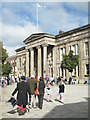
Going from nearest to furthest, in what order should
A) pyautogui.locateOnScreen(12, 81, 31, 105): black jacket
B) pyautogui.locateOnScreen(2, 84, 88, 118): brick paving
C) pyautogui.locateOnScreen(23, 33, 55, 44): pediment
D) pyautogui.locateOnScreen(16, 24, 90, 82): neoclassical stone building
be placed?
pyautogui.locateOnScreen(12, 81, 31, 105): black jacket, pyautogui.locateOnScreen(2, 84, 88, 118): brick paving, pyautogui.locateOnScreen(16, 24, 90, 82): neoclassical stone building, pyautogui.locateOnScreen(23, 33, 55, 44): pediment

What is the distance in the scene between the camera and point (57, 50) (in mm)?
43750

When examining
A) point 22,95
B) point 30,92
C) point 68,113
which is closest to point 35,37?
point 30,92

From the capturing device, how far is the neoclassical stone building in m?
36.1

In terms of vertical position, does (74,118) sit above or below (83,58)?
below

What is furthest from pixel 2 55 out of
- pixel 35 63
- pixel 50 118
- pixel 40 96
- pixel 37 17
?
pixel 50 118

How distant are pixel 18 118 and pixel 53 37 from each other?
124ft

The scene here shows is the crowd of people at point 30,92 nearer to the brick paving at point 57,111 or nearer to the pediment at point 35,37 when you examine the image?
the brick paving at point 57,111

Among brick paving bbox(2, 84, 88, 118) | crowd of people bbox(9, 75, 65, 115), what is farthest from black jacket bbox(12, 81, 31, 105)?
brick paving bbox(2, 84, 88, 118)

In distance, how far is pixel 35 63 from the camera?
168 feet

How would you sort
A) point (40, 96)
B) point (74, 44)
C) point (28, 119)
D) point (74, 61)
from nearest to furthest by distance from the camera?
point (28, 119) < point (40, 96) < point (74, 61) < point (74, 44)

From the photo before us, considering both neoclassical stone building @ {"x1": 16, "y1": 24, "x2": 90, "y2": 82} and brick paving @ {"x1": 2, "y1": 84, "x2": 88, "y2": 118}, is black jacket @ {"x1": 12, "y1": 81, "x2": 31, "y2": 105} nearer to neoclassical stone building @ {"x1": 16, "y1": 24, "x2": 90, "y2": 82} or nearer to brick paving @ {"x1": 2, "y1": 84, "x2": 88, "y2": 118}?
brick paving @ {"x1": 2, "y1": 84, "x2": 88, "y2": 118}

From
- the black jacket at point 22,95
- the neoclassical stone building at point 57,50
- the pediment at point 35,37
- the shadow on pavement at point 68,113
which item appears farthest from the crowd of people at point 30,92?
the pediment at point 35,37

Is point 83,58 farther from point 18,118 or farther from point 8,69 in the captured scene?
point 18,118

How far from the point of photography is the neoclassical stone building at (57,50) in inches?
1421
